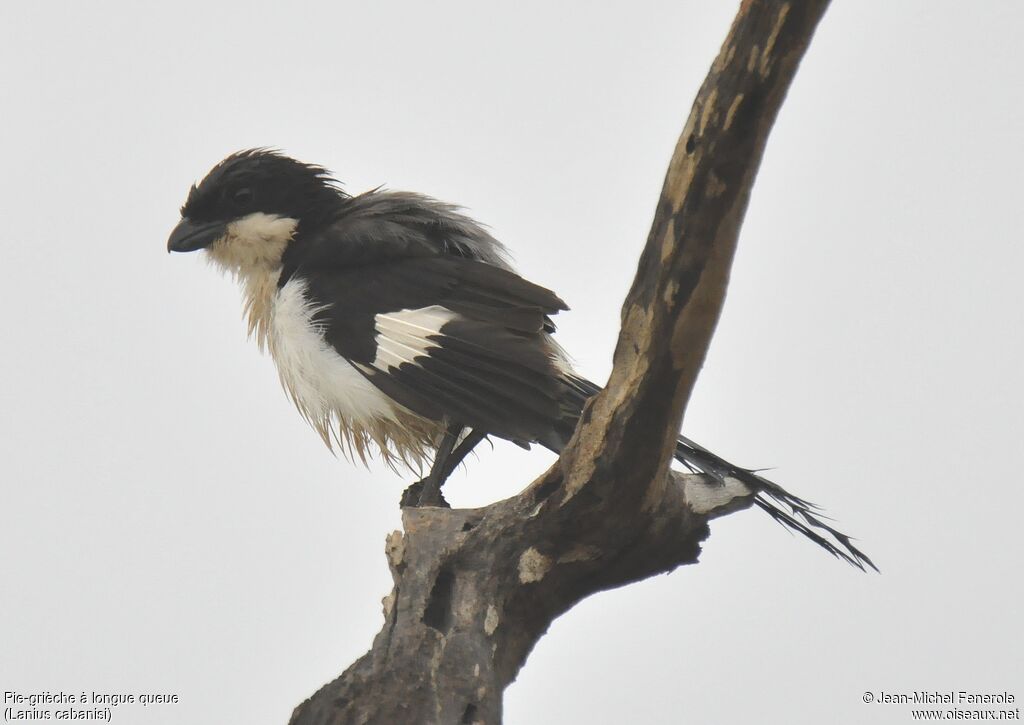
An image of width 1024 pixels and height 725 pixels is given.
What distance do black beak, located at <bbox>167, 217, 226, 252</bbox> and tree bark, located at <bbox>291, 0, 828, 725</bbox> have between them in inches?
63.6

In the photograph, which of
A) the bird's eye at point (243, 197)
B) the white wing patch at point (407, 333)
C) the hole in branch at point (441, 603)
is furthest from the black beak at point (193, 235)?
the hole in branch at point (441, 603)

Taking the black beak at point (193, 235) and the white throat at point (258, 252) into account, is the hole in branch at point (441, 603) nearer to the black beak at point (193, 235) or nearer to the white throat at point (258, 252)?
the white throat at point (258, 252)

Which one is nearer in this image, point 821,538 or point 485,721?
point 485,721

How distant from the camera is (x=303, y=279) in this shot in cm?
457

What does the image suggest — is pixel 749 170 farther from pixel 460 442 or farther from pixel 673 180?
pixel 460 442

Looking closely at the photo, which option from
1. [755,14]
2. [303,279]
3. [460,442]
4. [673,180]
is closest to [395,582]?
[460,442]

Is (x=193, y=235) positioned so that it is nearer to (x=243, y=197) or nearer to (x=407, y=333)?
(x=243, y=197)

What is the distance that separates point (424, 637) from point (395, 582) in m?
0.25

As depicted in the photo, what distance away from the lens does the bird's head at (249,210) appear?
4.84m

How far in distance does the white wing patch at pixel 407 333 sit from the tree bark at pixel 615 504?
1.85 feet

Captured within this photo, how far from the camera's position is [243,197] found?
490cm

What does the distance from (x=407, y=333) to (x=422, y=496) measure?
63cm

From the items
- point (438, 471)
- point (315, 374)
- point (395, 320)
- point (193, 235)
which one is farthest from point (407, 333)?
point (193, 235)

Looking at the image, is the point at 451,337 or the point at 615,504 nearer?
the point at 615,504
